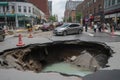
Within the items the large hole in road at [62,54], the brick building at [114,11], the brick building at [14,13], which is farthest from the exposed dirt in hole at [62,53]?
the brick building at [14,13]

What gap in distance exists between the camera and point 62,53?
20047 mm

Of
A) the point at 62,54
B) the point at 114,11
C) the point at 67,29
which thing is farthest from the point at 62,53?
the point at 114,11

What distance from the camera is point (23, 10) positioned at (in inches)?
2347

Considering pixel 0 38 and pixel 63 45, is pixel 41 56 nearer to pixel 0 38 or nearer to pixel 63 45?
pixel 63 45

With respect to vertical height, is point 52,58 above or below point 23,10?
below

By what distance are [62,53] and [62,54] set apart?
0.12 m

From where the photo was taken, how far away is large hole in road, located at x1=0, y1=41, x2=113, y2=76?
1423 centimetres

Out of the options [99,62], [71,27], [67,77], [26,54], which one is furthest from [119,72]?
[71,27]

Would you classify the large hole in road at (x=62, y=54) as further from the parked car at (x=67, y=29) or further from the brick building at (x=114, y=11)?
the brick building at (x=114, y=11)

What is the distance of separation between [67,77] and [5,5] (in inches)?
2145

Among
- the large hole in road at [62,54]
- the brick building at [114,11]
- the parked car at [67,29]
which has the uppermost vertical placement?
the brick building at [114,11]

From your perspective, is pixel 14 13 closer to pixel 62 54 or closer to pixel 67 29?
pixel 67 29

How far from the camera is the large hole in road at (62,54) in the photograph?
14227 mm

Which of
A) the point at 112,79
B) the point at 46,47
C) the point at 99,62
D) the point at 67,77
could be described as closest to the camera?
the point at 112,79
